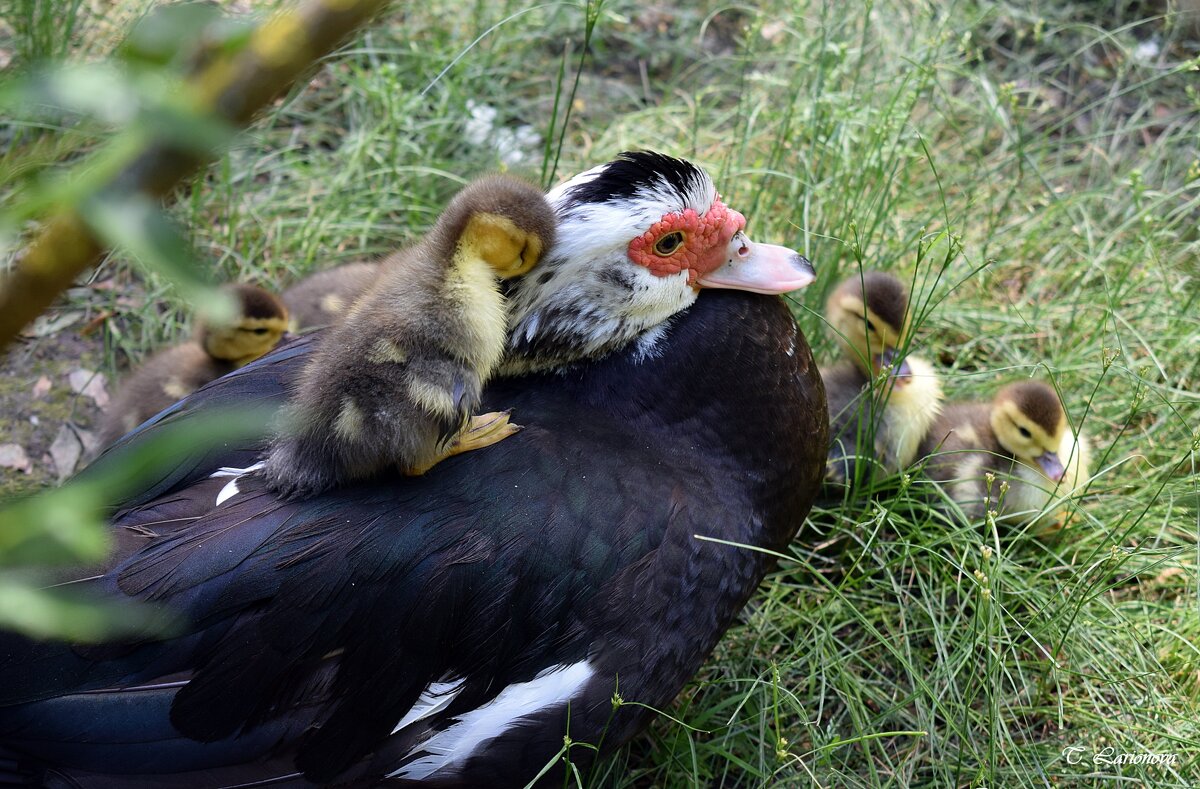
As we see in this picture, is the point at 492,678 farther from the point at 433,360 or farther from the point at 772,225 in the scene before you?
the point at 772,225

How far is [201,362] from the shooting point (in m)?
3.41

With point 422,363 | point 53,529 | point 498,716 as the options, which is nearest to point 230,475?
point 422,363

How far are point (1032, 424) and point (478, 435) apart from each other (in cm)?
170

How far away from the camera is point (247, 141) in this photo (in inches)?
28.7

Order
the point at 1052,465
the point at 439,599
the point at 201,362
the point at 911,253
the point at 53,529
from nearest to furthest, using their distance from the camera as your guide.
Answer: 1. the point at 53,529
2. the point at 439,599
3. the point at 1052,465
4. the point at 201,362
5. the point at 911,253

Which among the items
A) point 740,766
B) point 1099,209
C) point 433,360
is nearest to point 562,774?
point 740,766

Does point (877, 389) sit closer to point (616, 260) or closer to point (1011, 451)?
point (1011, 451)

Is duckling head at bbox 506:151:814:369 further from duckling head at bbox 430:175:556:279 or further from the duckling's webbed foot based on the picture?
the duckling's webbed foot

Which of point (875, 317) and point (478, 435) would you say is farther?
point (875, 317)

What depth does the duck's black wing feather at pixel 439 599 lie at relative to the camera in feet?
6.78

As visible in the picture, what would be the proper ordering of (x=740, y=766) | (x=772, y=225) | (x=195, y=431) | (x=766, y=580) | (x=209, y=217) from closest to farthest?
(x=195, y=431)
(x=740, y=766)
(x=766, y=580)
(x=772, y=225)
(x=209, y=217)

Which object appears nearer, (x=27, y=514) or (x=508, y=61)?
(x=27, y=514)

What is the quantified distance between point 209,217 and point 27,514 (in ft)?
12.5

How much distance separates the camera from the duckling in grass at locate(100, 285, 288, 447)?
329cm
